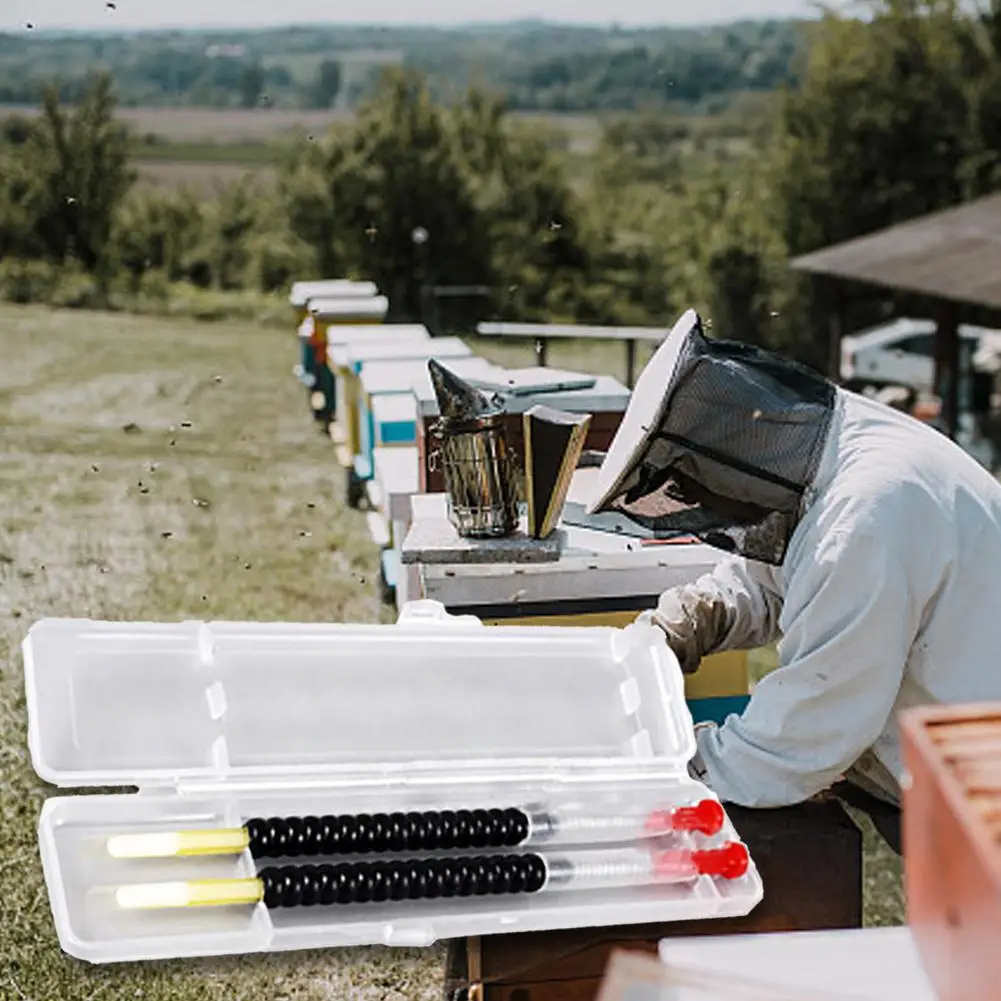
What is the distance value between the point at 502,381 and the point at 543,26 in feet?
202

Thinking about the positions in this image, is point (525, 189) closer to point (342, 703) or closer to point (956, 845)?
point (342, 703)

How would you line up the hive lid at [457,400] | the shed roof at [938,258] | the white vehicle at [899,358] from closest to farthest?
the hive lid at [457,400], the shed roof at [938,258], the white vehicle at [899,358]

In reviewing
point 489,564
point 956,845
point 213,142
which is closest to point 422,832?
point 956,845

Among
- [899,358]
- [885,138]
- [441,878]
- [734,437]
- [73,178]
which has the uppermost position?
[734,437]

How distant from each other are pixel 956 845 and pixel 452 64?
38.7m

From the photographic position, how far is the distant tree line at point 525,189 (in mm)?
24703

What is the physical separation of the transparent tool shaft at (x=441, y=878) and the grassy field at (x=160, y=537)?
0.16 metres

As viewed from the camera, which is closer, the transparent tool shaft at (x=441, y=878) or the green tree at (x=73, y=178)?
the transparent tool shaft at (x=441, y=878)

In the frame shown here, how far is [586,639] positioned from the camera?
2.13m

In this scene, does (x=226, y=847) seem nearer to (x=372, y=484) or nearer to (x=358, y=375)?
(x=372, y=484)

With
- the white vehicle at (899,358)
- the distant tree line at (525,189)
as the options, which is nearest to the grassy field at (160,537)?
the white vehicle at (899,358)

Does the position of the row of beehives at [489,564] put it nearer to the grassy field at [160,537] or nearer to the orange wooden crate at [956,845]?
the grassy field at [160,537]

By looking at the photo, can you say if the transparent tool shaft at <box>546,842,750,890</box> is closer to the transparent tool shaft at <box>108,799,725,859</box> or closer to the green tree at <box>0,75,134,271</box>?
the transparent tool shaft at <box>108,799,725,859</box>

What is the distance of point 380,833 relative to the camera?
1794mm
